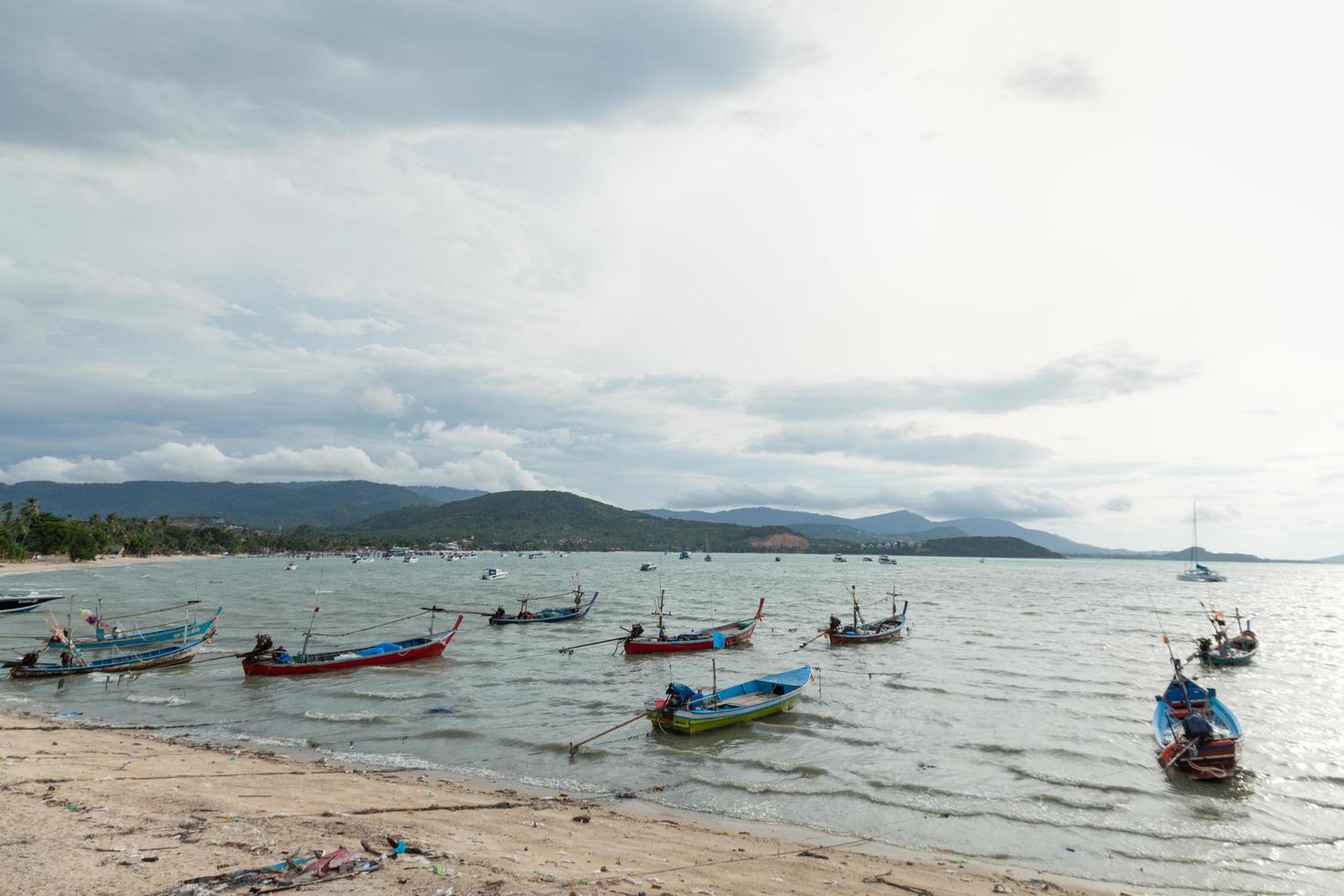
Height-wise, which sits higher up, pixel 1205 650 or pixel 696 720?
pixel 696 720

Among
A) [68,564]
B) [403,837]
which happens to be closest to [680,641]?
[403,837]

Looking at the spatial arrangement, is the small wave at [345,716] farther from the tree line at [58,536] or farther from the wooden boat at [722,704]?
the tree line at [58,536]

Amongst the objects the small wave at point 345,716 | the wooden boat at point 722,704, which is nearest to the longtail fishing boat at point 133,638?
the small wave at point 345,716

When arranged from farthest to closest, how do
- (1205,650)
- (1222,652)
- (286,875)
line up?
(1205,650) → (1222,652) → (286,875)

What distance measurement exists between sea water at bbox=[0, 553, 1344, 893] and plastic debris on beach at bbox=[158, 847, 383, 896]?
828 centimetres

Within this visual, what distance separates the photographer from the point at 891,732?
2361cm

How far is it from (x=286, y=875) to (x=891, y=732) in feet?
63.7

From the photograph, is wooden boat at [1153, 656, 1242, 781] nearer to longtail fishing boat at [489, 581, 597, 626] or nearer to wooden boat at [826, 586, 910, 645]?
wooden boat at [826, 586, 910, 645]

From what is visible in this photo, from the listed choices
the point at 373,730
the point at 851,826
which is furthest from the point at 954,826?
the point at 373,730

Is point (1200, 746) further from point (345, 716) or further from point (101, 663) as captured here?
point (101, 663)

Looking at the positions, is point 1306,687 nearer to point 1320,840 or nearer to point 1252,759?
point 1252,759

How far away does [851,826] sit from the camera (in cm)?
1564

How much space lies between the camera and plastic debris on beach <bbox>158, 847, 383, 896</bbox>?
29.3 feet

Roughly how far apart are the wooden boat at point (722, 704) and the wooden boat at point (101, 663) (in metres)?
25.5
